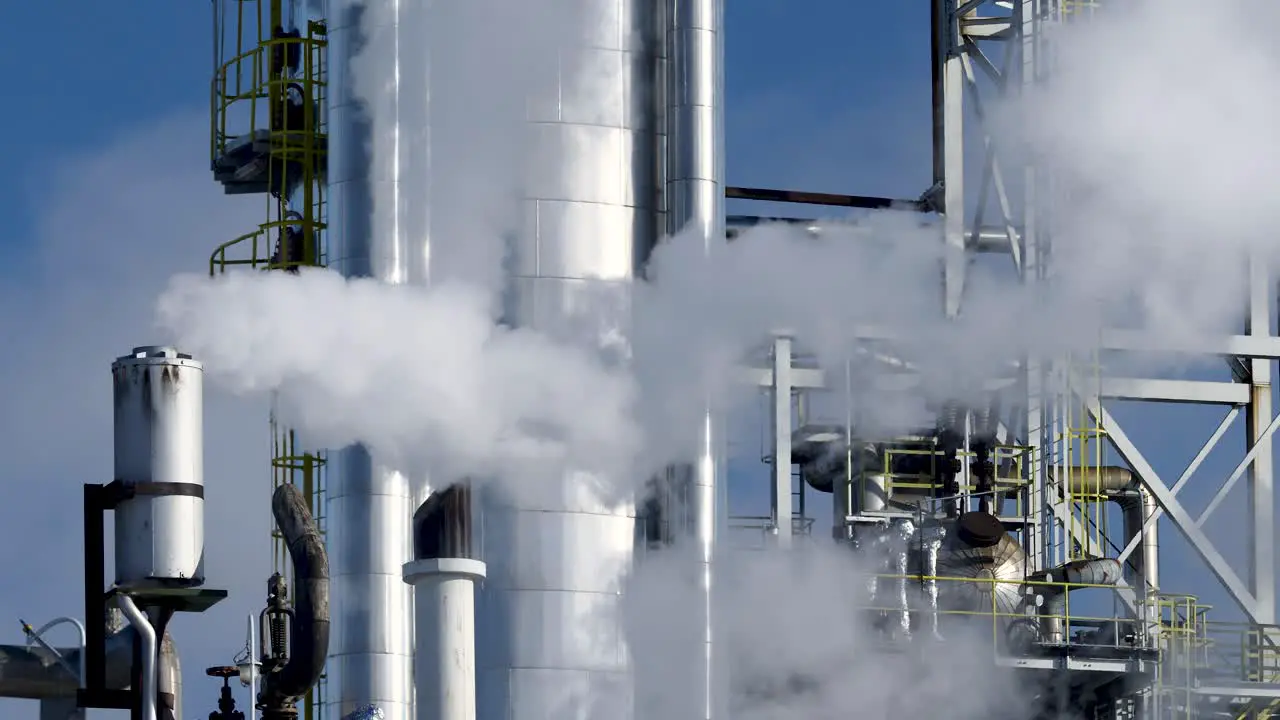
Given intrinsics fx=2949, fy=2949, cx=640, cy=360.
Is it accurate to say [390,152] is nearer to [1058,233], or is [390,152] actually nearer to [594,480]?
[594,480]

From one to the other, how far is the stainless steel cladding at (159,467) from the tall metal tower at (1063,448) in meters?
15.7

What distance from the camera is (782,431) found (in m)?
39.2

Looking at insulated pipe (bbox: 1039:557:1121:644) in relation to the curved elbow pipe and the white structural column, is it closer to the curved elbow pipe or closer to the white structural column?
the white structural column

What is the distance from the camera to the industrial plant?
34750 millimetres

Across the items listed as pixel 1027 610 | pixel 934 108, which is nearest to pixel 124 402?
pixel 1027 610

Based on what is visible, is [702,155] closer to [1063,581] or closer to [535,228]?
[535,228]

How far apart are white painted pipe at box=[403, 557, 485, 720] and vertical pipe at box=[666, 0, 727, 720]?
21.8ft

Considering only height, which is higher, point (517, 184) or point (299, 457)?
point (517, 184)

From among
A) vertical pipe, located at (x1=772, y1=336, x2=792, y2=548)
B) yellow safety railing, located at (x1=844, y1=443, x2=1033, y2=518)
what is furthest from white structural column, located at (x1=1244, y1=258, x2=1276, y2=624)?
vertical pipe, located at (x1=772, y1=336, x2=792, y2=548)

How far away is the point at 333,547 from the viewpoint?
116ft

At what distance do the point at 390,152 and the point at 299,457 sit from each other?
429cm

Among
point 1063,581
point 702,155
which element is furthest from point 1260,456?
point 702,155

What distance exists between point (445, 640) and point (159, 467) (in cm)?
552

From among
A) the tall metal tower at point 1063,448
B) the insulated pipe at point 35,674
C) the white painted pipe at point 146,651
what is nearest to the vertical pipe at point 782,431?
the tall metal tower at point 1063,448
